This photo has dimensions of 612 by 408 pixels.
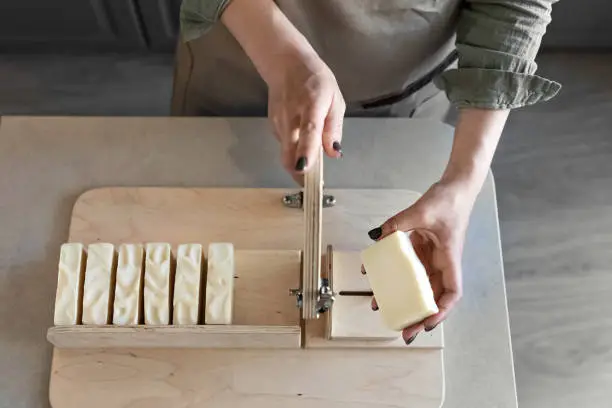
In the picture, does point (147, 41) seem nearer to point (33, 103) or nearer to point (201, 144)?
point (33, 103)

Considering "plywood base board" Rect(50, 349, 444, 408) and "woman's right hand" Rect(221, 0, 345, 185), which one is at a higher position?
"woman's right hand" Rect(221, 0, 345, 185)

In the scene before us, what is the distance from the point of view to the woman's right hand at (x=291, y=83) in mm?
651

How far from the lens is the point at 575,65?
5.64 feet

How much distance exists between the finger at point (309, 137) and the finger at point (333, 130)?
0.02 meters

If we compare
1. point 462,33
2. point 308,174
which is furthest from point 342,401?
point 462,33

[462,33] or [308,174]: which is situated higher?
[462,33]

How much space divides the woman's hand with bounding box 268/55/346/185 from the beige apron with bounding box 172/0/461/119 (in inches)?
4.8

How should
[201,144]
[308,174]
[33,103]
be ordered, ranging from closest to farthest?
[308,174] < [201,144] < [33,103]

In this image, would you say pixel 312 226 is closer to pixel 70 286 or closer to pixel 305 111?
pixel 305 111

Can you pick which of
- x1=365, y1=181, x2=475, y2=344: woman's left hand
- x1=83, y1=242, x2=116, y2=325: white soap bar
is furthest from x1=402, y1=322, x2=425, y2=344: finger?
x1=83, y1=242, x2=116, y2=325: white soap bar

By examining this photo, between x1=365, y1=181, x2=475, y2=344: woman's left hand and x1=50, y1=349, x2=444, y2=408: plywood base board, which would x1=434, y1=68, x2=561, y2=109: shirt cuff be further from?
x1=50, y1=349, x2=444, y2=408: plywood base board

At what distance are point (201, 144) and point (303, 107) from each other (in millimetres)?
257

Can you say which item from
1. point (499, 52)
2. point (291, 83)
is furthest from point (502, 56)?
point (291, 83)

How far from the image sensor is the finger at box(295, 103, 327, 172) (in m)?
→ 0.63
